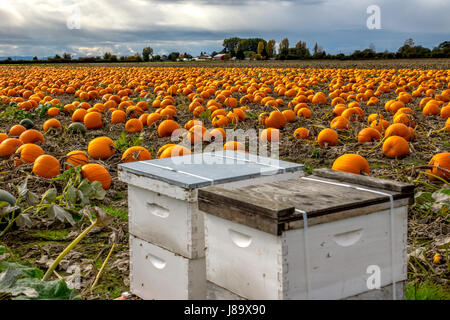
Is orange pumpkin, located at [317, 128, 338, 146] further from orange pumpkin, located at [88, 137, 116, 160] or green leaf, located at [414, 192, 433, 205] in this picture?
orange pumpkin, located at [88, 137, 116, 160]

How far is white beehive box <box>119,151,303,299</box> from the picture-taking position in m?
2.76

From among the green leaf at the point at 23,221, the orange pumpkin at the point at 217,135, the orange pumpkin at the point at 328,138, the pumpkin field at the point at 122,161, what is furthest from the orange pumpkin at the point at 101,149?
the orange pumpkin at the point at 328,138

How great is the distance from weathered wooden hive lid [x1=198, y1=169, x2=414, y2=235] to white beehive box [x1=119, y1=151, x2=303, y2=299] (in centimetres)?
18

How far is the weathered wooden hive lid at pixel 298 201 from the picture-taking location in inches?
85.4

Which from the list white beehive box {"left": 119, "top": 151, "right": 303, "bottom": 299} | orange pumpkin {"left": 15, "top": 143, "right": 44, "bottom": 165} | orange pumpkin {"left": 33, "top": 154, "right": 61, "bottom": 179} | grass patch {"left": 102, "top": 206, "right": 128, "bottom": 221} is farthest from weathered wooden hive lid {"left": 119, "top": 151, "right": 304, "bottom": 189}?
orange pumpkin {"left": 15, "top": 143, "right": 44, "bottom": 165}

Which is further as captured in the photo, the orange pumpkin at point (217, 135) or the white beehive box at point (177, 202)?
the orange pumpkin at point (217, 135)

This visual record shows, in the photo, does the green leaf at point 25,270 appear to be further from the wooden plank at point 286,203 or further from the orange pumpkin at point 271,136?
the orange pumpkin at point 271,136

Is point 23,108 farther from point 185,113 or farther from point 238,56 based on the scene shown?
point 238,56

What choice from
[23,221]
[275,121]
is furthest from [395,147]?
[23,221]

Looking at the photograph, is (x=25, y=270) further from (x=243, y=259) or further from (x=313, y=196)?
(x=313, y=196)

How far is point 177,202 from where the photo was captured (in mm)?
2836

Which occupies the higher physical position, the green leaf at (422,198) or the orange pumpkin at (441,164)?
the orange pumpkin at (441,164)

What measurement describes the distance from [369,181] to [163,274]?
1.30 metres
